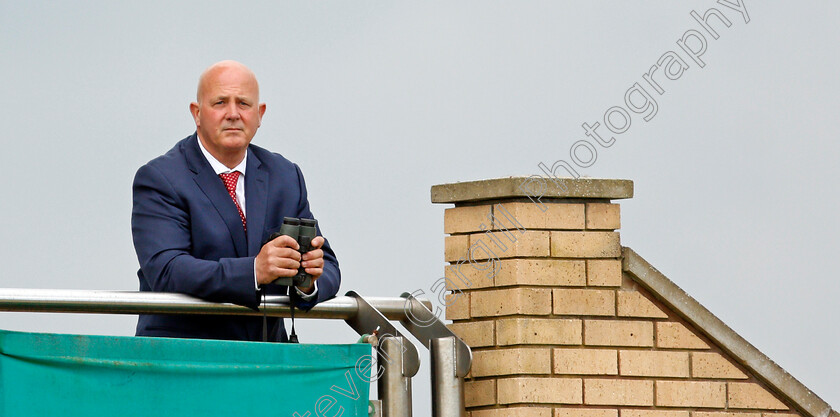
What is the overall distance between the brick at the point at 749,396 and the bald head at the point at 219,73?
2.24 m

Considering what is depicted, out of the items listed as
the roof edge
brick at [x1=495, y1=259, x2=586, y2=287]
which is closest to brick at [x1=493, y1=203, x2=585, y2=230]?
brick at [x1=495, y1=259, x2=586, y2=287]

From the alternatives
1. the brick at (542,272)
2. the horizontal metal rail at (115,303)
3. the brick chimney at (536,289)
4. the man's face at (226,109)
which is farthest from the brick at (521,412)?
the man's face at (226,109)

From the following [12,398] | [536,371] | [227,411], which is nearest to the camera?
[12,398]

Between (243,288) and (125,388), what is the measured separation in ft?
1.66

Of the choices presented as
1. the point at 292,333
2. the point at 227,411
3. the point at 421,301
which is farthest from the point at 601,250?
the point at 227,411

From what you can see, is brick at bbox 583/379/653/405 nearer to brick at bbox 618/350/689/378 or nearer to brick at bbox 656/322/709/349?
brick at bbox 618/350/689/378

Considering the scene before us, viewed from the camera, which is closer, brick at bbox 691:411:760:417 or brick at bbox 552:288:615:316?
brick at bbox 552:288:615:316

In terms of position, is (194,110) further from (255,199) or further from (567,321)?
(567,321)

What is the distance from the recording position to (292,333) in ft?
15.4

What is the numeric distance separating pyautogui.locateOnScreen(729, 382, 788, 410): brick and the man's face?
2.15 metres

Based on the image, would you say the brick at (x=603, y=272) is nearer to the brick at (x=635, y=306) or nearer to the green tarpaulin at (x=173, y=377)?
the brick at (x=635, y=306)

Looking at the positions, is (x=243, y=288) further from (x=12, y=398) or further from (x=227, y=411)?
(x=12, y=398)

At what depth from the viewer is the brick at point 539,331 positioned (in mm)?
5004

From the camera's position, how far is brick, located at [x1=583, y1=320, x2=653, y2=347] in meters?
5.11
